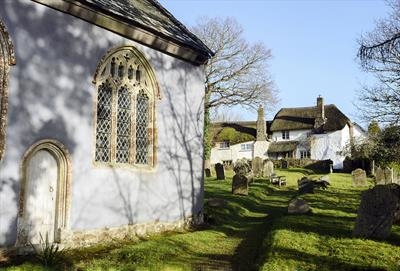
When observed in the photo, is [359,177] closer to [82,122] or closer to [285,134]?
[82,122]

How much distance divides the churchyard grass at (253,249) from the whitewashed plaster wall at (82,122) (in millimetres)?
986

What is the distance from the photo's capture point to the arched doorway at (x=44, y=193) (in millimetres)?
9312

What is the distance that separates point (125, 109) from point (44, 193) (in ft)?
11.3

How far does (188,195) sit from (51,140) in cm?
539

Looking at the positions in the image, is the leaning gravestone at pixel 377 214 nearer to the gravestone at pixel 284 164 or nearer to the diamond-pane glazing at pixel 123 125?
the diamond-pane glazing at pixel 123 125

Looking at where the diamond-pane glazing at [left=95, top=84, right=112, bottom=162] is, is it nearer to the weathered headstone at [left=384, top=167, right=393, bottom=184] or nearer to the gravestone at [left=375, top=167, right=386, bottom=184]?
the gravestone at [left=375, top=167, right=386, bottom=184]

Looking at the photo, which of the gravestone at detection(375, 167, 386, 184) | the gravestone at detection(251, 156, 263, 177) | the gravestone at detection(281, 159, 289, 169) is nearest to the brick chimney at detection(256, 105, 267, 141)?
the gravestone at detection(281, 159, 289, 169)

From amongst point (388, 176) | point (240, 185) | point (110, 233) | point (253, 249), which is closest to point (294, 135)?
point (388, 176)

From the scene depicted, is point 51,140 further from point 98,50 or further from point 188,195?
point 188,195

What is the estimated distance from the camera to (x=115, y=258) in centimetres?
920

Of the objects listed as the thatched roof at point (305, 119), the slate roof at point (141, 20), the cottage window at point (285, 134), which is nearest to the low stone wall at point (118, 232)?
the slate roof at point (141, 20)

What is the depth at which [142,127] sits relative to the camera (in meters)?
12.5

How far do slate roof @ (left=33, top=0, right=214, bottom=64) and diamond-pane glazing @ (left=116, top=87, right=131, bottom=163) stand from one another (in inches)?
67.3

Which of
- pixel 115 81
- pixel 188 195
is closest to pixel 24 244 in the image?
pixel 115 81
